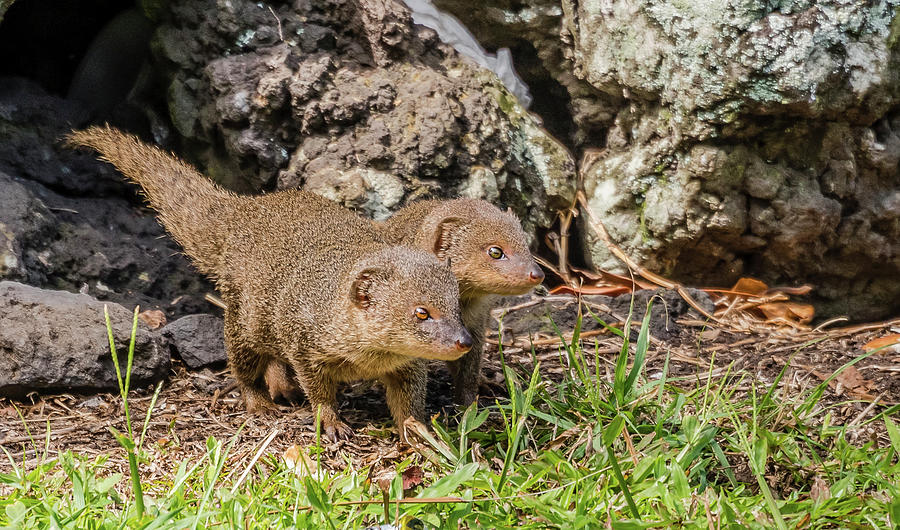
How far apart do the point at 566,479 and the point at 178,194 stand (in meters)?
2.40

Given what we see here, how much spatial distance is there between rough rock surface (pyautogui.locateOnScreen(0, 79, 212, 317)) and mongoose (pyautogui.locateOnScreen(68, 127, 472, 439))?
16.0 inches

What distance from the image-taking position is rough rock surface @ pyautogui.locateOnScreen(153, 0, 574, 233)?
4.48m

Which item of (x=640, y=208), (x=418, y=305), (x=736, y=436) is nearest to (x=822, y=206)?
(x=640, y=208)

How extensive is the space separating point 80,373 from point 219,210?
38.5 inches

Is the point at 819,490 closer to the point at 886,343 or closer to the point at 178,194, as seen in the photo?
the point at 886,343

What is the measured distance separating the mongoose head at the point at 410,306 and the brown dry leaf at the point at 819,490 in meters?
1.22

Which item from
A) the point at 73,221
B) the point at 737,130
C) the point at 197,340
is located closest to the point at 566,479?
the point at 197,340

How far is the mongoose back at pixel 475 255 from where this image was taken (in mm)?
3807

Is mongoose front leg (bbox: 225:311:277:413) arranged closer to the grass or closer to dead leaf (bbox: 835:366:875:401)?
the grass

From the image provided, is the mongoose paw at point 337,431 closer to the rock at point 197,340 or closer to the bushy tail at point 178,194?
the rock at point 197,340

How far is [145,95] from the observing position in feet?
16.3

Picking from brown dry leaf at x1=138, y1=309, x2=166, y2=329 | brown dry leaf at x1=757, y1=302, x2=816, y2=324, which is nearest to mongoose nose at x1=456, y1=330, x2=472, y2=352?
brown dry leaf at x1=138, y1=309, x2=166, y2=329

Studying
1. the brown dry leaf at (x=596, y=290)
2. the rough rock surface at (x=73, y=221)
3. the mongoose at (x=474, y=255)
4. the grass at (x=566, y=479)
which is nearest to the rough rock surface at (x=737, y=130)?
the brown dry leaf at (x=596, y=290)

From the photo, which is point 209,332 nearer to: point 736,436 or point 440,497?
point 440,497
